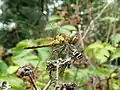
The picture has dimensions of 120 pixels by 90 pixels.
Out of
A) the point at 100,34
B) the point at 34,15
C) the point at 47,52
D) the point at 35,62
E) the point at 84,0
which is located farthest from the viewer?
the point at 34,15

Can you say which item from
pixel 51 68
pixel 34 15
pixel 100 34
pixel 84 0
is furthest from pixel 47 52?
pixel 34 15

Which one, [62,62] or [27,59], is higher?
[27,59]

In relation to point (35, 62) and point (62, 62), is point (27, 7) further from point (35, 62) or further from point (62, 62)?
point (62, 62)

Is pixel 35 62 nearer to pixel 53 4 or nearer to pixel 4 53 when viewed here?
pixel 4 53

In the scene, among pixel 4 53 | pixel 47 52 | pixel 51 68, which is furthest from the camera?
pixel 4 53

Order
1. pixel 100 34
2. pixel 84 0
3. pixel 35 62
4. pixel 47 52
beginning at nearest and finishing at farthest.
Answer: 1. pixel 35 62
2. pixel 47 52
3. pixel 84 0
4. pixel 100 34

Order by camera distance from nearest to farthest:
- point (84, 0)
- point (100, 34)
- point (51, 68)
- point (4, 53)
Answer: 1. point (51, 68)
2. point (4, 53)
3. point (84, 0)
4. point (100, 34)

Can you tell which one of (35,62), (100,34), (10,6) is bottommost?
(35,62)

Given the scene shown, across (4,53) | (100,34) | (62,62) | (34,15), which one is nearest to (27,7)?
(34,15)

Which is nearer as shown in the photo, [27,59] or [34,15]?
[27,59]
